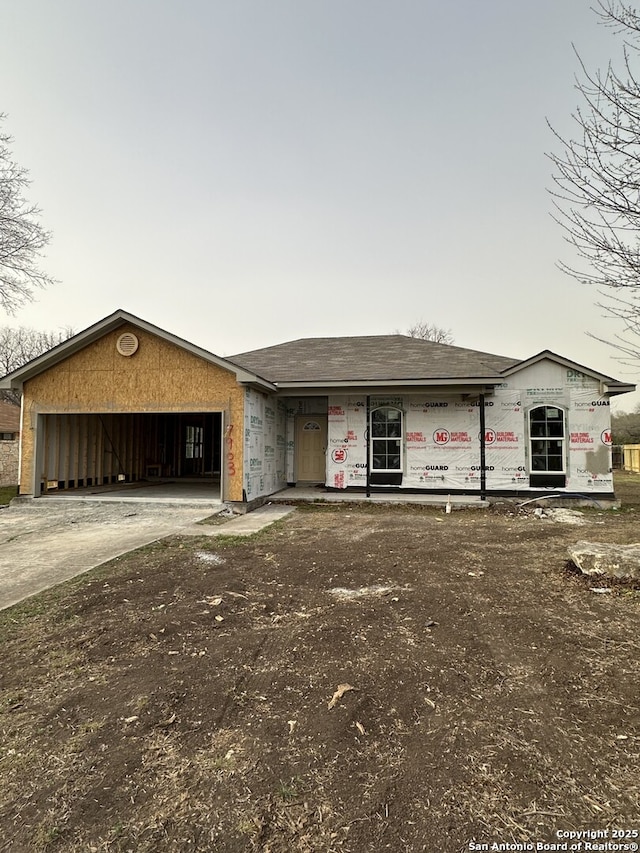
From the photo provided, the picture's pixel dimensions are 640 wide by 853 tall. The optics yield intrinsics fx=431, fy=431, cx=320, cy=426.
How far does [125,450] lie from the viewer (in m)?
15.7

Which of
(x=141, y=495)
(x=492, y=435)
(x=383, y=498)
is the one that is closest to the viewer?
(x=383, y=498)

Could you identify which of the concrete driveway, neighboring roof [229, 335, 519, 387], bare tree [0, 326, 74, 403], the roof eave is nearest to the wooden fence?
neighboring roof [229, 335, 519, 387]

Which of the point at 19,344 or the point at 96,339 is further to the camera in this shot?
the point at 19,344

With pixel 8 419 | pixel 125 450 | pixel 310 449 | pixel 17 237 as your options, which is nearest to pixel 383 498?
pixel 310 449

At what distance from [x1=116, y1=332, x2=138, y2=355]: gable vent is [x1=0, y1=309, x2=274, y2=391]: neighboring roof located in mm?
320

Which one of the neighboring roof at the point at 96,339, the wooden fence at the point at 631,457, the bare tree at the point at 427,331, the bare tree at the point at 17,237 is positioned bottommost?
the wooden fence at the point at 631,457

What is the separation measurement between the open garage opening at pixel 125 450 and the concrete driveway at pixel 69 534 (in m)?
1.58

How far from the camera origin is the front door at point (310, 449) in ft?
45.7

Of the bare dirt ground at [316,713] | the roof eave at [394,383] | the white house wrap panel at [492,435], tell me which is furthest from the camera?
the white house wrap panel at [492,435]

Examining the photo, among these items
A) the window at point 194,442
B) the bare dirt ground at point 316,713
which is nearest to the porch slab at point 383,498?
the bare dirt ground at point 316,713

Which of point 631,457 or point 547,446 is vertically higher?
point 547,446

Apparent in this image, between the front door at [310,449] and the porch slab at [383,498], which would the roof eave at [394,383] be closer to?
the front door at [310,449]

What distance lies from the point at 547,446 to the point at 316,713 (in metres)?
11.2

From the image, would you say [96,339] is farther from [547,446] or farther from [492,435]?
[547,446]
